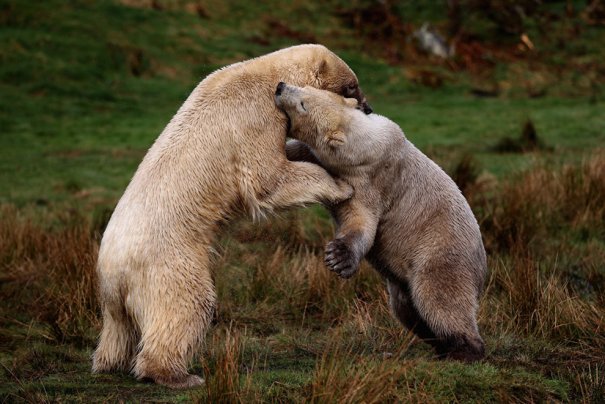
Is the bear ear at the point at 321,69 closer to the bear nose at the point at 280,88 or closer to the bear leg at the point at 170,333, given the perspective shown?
the bear nose at the point at 280,88

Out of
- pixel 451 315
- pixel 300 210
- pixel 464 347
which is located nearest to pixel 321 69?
pixel 451 315

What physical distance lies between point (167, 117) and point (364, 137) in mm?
17655

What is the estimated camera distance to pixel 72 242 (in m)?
9.77

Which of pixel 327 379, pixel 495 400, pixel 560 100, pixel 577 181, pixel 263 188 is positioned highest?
pixel 263 188

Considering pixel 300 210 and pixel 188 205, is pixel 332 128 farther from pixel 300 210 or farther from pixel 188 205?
pixel 300 210

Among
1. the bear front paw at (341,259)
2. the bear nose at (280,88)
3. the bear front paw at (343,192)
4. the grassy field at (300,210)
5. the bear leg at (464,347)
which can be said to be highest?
the bear nose at (280,88)

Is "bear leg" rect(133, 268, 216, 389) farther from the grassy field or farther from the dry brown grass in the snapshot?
the dry brown grass

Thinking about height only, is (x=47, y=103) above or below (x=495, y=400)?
below

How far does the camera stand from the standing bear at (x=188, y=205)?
231 inches

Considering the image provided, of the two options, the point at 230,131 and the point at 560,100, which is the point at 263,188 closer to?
the point at 230,131

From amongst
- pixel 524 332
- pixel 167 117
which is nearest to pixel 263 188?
pixel 524 332

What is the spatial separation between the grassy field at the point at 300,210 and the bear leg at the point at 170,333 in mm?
159

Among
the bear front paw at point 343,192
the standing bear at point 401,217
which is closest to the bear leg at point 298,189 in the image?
the bear front paw at point 343,192

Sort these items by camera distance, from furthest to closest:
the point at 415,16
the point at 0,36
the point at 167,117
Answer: the point at 415,16, the point at 0,36, the point at 167,117
